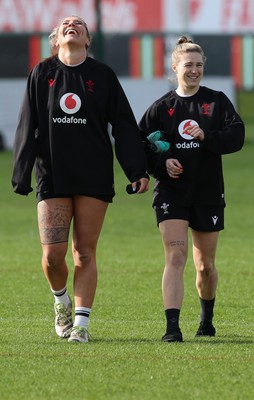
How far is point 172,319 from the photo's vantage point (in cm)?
844

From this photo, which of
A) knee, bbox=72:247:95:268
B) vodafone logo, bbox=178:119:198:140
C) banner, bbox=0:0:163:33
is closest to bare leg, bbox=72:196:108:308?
Result: knee, bbox=72:247:95:268

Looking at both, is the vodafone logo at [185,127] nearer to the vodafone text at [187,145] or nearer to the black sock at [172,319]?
the vodafone text at [187,145]

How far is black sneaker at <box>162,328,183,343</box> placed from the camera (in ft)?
27.4

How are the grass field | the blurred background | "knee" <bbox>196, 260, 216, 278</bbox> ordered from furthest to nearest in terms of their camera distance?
1. the blurred background
2. "knee" <bbox>196, 260, 216, 278</bbox>
3. the grass field

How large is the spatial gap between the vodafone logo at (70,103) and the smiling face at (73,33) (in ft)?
1.18

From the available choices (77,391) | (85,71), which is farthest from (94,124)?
(77,391)

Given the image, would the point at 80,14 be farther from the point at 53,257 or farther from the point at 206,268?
the point at 53,257

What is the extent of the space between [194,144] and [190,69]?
52cm

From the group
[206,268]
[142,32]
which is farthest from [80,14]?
[206,268]

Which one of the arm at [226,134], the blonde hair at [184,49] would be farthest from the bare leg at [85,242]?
the blonde hair at [184,49]

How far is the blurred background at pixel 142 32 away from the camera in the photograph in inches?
2224

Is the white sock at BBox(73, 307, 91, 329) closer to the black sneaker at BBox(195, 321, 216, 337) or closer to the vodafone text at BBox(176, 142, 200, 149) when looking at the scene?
the black sneaker at BBox(195, 321, 216, 337)

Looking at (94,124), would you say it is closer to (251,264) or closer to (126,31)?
(251,264)

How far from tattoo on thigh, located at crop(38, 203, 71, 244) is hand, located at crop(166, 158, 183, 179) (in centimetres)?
75
